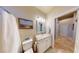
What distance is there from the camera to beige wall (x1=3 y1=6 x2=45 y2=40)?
3.32 feet

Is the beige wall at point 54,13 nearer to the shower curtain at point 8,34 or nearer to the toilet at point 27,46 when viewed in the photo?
A: the toilet at point 27,46

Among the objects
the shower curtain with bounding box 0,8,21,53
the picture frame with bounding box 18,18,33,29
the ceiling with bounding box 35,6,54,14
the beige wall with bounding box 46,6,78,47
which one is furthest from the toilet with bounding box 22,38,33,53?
the ceiling with bounding box 35,6,54,14

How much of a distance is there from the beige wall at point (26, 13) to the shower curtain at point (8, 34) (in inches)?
2.5

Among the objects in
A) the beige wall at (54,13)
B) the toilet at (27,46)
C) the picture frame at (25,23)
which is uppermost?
the beige wall at (54,13)

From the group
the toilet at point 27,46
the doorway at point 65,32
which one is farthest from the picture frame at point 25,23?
the doorway at point 65,32

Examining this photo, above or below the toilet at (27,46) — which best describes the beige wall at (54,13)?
above

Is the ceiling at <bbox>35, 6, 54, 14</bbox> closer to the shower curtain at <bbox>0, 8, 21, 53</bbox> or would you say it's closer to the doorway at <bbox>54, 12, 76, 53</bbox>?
the doorway at <bbox>54, 12, 76, 53</bbox>

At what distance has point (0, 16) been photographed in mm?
943

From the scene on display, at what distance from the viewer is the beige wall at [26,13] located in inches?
39.8

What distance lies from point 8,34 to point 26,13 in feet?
1.18

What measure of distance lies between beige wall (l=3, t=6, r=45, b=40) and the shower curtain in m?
0.06

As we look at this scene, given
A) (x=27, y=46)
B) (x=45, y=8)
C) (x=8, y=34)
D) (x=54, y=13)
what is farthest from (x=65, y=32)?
(x=8, y=34)
